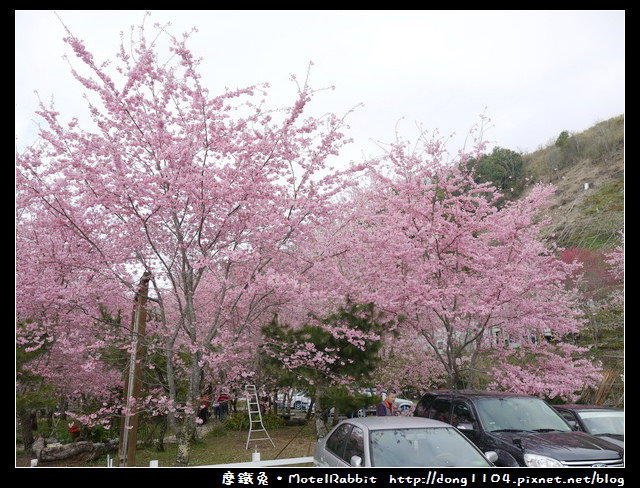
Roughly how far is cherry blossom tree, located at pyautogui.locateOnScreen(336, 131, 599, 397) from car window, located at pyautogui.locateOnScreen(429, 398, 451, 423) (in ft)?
6.43

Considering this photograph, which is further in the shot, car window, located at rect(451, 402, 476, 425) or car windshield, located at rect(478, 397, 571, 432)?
car window, located at rect(451, 402, 476, 425)

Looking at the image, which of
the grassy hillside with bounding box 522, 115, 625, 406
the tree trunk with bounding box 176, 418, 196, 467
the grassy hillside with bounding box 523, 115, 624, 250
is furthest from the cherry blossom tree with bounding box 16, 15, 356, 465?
the grassy hillside with bounding box 523, 115, 624, 250

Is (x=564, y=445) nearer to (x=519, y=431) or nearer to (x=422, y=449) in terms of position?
(x=519, y=431)

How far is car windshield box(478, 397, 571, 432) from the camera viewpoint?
6.40 meters

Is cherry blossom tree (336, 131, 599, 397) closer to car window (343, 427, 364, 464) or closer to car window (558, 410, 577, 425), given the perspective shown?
car window (558, 410, 577, 425)

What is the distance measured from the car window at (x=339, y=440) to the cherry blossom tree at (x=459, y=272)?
359 cm

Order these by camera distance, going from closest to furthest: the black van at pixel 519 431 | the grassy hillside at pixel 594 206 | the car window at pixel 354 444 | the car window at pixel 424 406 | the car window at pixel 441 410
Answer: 1. the car window at pixel 354 444
2. the black van at pixel 519 431
3. the car window at pixel 441 410
4. the car window at pixel 424 406
5. the grassy hillside at pixel 594 206

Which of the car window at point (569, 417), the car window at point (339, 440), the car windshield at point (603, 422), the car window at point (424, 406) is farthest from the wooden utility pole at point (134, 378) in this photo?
the car windshield at point (603, 422)

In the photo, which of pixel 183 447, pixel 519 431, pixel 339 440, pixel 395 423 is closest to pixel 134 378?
pixel 183 447

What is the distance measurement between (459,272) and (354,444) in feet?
18.1

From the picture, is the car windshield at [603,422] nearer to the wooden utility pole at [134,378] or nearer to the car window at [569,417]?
the car window at [569,417]

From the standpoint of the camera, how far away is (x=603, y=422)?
315 inches

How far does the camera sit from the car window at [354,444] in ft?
16.9

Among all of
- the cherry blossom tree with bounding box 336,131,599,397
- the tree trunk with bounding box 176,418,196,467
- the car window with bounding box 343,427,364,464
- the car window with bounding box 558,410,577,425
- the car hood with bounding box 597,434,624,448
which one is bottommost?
the tree trunk with bounding box 176,418,196,467
